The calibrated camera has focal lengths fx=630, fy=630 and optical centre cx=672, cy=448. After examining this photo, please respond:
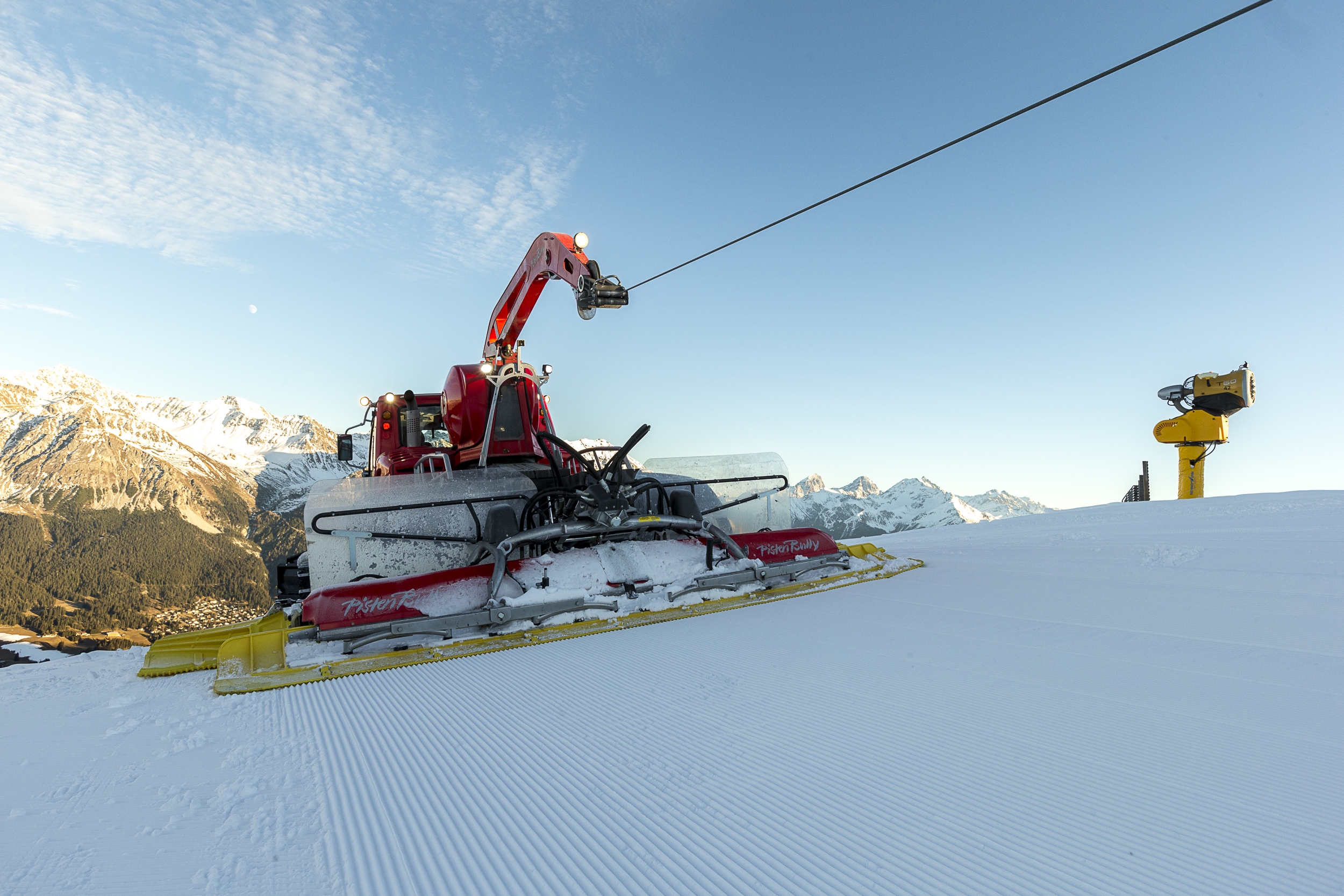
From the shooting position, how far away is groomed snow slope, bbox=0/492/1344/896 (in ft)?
5.36

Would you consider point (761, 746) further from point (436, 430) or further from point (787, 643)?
point (436, 430)

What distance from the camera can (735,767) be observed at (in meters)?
2.16

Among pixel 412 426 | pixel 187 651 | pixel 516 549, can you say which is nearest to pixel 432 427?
pixel 412 426

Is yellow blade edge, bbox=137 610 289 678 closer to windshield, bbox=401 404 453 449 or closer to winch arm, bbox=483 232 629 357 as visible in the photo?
winch arm, bbox=483 232 629 357

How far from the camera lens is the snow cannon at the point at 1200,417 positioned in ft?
37.7

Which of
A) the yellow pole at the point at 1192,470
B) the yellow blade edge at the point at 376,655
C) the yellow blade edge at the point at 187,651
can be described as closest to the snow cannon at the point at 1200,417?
the yellow pole at the point at 1192,470

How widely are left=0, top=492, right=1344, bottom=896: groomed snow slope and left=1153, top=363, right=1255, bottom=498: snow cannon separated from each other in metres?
9.71

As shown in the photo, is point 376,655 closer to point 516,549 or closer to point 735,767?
point 516,549

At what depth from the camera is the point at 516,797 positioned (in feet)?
6.74

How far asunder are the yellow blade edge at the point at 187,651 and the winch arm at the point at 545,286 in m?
3.70

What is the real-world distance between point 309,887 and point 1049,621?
4107 mm

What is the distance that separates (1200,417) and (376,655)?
46.8ft

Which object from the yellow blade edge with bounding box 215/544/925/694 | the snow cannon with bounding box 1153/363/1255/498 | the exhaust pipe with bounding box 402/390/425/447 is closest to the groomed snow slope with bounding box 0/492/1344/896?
the yellow blade edge with bounding box 215/544/925/694

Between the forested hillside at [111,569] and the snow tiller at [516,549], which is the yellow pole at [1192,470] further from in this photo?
the forested hillside at [111,569]
